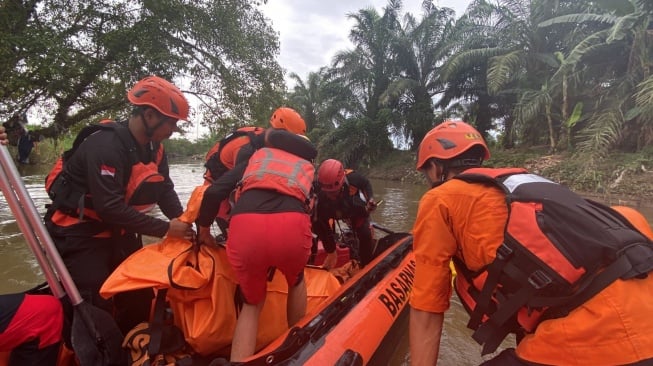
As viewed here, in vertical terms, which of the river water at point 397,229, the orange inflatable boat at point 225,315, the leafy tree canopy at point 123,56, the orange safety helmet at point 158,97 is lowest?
the river water at point 397,229

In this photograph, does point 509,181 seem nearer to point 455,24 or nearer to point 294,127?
point 294,127

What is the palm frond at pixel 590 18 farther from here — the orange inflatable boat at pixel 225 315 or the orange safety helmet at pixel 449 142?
the orange inflatable boat at pixel 225 315

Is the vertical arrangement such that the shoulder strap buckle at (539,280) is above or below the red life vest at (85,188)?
below

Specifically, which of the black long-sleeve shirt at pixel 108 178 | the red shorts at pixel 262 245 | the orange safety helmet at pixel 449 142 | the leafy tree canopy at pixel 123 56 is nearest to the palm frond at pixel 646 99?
the leafy tree canopy at pixel 123 56

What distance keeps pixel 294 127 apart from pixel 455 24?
20083mm

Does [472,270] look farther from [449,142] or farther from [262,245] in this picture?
[262,245]

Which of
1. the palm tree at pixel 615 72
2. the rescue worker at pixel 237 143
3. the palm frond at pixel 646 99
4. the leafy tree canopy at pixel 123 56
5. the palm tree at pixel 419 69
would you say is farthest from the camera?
the palm tree at pixel 419 69

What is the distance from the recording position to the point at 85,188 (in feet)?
7.04

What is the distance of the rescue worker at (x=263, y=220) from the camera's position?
1.90 m

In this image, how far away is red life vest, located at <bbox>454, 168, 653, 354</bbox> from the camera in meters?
1.15

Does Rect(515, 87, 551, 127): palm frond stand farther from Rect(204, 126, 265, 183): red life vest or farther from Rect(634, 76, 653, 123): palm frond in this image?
Rect(204, 126, 265, 183): red life vest

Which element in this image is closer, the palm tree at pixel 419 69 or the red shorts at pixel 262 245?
the red shorts at pixel 262 245

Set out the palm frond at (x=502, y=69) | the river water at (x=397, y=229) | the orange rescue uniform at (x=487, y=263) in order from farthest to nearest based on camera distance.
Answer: the palm frond at (x=502, y=69) → the river water at (x=397, y=229) → the orange rescue uniform at (x=487, y=263)

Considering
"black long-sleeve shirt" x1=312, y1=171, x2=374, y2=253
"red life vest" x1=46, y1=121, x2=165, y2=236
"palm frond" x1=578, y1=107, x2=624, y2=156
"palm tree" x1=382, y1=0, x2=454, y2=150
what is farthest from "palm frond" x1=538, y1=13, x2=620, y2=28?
"red life vest" x1=46, y1=121, x2=165, y2=236
